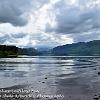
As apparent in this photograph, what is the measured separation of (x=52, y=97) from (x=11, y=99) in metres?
5.39

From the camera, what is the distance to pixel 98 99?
1228 inches

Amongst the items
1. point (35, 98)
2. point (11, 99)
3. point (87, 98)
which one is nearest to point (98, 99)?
point (87, 98)

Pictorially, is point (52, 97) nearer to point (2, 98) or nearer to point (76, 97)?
point (76, 97)

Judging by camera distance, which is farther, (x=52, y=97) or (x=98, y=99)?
(x=52, y=97)

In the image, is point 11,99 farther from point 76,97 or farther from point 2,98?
point 76,97

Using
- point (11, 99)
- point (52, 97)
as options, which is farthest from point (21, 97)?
point (52, 97)

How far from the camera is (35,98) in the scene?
32.3 meters

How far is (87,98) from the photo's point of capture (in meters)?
33.3

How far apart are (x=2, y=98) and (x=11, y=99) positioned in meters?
1.45

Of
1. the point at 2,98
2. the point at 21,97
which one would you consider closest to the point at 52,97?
the point at 21,97

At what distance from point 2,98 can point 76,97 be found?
9.36 m

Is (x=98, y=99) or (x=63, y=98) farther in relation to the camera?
(x=63, y=98)

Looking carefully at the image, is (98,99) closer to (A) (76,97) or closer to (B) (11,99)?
(A) (76,97)

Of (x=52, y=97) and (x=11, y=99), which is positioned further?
(x=52, y=97)
